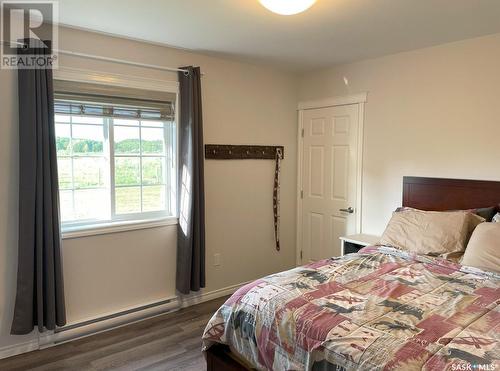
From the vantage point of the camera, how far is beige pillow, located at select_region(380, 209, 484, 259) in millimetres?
2496

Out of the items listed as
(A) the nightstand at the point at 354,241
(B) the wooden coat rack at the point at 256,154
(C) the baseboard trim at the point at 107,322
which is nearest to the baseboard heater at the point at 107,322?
(C) the baseboard trim at the point at 107,322

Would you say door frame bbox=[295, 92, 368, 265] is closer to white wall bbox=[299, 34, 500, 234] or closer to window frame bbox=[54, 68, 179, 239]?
white wall bbox=[299, 34, 500, 234]

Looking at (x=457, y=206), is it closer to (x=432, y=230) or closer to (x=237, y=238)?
(x=432, y=230)

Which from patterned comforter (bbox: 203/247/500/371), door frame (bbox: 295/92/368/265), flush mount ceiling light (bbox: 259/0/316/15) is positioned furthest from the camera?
door frame (bbox: 295/92/368/265)

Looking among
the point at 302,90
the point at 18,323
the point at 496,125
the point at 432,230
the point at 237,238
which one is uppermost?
the point at 302,90

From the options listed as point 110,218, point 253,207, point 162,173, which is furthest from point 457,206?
point 110,218

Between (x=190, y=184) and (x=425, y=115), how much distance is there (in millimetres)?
2101

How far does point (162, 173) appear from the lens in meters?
3.32

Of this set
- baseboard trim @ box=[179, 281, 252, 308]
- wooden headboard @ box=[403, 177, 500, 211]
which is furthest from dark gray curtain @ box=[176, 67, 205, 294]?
wooden headboard @ box=[403, 177, 500, 211]

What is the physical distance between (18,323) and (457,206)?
3.33 m

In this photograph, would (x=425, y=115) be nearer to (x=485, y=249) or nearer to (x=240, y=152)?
(x=485, y=249)
